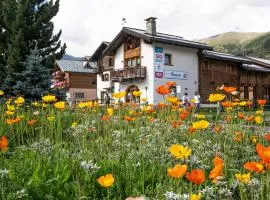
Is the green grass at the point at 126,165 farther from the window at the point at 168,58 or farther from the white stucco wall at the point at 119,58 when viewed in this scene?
the white stucco wall at the point at 119,58

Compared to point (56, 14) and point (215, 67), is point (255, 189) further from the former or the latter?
point (215, 67)

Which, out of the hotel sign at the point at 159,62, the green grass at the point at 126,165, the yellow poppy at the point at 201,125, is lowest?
the green grass at the point at 126,165

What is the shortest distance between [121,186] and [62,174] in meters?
0.53

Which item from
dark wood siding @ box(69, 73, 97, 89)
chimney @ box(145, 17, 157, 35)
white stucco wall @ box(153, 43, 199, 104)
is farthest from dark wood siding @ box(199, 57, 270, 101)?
dark wood siding @ box(69, 73, 97, 89)

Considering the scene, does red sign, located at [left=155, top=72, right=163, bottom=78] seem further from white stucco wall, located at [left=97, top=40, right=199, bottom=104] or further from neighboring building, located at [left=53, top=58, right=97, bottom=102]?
neighboring building, located at [left=53, top=58, right=97, bottom=102]

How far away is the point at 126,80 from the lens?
126 ft

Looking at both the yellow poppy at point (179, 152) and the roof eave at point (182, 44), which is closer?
the yellow poppy at point (179, 152)

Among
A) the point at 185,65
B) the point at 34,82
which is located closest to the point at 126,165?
the point at 34,82

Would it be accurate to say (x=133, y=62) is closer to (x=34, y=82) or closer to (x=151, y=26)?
(x=151, y=26)

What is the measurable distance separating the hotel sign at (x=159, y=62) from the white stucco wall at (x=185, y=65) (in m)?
0.46

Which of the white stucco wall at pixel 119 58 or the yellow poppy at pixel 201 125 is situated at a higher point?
the white stucco wall at pixel 119 58

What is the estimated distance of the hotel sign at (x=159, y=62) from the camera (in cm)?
3513

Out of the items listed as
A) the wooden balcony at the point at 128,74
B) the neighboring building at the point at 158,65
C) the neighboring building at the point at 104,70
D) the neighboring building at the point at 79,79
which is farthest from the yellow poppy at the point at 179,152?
the neighboring building at the point at 79,79

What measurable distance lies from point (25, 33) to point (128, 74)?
42.6ft
